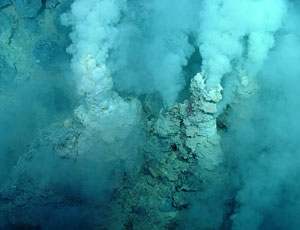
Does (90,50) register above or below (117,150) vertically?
above

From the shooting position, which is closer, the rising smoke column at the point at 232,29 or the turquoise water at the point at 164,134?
the rising smoke column at the point at 232,29

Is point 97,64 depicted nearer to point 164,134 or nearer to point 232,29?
point 164,134

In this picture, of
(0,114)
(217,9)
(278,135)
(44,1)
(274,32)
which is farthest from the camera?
(0,114)

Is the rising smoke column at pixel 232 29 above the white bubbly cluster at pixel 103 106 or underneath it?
above

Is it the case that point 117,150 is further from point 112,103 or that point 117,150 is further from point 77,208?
point 77,208

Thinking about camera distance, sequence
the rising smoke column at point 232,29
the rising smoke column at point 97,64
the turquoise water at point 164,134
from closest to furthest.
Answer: the rising smoke column at point 232,29, the rising smoke column at point 97,64, the turquoise water at point 164,134

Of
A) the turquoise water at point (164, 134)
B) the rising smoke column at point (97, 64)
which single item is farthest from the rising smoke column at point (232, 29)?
the rising smoke column at point (97, 64)

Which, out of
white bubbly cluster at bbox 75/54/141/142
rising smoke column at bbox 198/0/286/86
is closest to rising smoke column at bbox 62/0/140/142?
white bubbly cluster at bbox 75/54/141/142

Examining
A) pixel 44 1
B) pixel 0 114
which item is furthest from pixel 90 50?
pixel 0 114

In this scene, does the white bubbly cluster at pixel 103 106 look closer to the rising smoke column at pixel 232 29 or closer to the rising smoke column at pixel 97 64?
the rising smoke column at pixel 97 64

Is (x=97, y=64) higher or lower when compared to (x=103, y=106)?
higher

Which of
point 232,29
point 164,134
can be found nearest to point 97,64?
point 164,134
